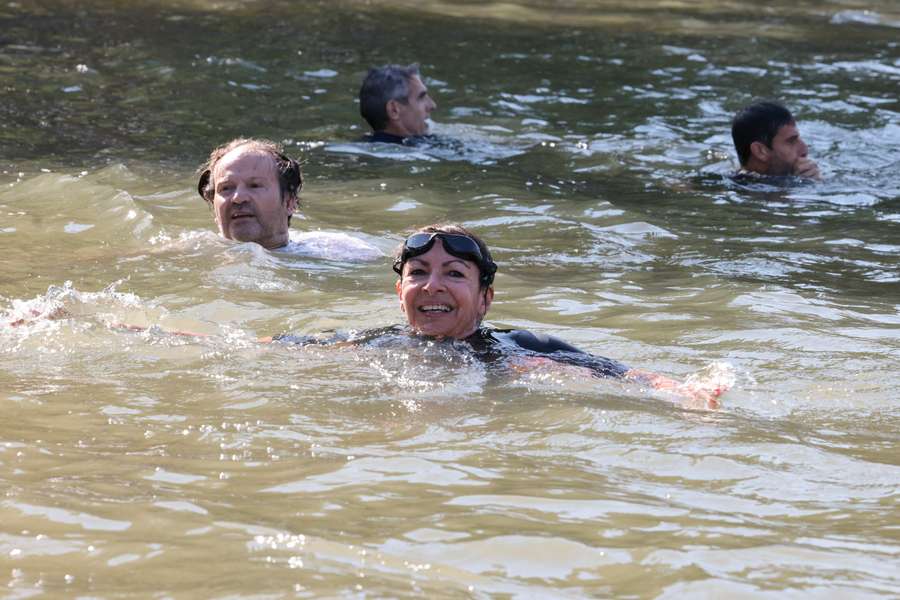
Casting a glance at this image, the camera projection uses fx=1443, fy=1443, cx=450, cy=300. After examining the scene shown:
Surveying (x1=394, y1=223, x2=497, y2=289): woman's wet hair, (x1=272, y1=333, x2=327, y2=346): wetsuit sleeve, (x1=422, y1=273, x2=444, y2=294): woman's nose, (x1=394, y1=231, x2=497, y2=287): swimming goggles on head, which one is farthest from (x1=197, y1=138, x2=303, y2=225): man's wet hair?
(x1=422, y1=273, x2=444, y2=294): woman's nose

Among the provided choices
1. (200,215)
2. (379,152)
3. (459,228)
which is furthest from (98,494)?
(379,152)

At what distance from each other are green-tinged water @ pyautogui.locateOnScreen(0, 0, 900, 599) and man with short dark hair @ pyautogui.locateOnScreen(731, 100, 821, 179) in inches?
14.7

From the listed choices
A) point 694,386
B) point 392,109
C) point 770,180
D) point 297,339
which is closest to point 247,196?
point 297,339

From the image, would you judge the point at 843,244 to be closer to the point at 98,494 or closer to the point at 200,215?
the point at 200,215

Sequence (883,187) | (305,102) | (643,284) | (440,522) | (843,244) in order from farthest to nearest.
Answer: (305,102)
(883,187)
(843,244)
(643,284)
(440,522)

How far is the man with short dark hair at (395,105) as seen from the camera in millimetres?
14305

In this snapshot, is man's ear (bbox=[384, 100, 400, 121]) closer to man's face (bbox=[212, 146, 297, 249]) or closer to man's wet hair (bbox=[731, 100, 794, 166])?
man's wet hair (bbox=[731, 100, 794, 166])

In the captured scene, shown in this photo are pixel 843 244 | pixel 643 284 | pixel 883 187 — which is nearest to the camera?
pixel 643 284

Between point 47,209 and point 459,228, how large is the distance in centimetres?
502

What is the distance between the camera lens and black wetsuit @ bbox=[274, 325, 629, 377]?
7.08 m

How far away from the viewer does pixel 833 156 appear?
14.3m

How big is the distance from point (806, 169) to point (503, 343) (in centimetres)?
682

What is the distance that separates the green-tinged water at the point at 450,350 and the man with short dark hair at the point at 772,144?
37 cm

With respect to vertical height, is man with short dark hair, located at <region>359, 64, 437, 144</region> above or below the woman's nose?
above
